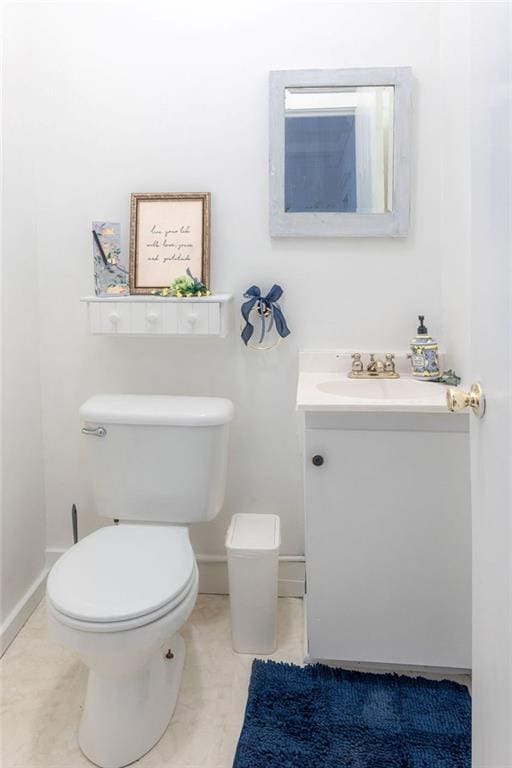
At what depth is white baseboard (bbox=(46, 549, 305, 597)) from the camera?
2.29 meters

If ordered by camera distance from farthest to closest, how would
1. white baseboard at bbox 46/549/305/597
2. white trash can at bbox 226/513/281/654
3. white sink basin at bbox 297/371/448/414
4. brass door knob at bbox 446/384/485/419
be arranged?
1. white baseboard at bbox 46/549/305/597
2. white trash can at bbox 226/513/281/654
3. white sink basin at bbox 297/371/448/414
4. brass door knob at bbox 446/384/485/419

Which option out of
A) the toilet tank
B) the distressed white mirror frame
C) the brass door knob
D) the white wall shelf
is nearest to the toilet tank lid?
the toilet tank

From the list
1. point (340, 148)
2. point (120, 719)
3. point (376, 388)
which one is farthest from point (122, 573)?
point (340, 148)

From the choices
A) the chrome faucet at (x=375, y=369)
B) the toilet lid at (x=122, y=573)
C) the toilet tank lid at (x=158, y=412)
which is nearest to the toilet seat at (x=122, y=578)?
the toilet lid at (x=122, y=573)

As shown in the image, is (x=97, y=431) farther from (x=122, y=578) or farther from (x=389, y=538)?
(x=389, y=538)

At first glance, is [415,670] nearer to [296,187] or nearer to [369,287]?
[369,287]

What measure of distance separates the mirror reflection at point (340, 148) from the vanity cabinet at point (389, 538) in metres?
0.79

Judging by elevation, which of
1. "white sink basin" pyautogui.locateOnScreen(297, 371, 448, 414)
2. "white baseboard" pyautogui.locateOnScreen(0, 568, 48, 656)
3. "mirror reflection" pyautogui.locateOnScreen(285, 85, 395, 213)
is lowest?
"white baseboard" pyautogui.locateOnScreen(0, 568, 48, 656)

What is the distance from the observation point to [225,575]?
7.58 feet

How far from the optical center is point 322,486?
1.77 meters

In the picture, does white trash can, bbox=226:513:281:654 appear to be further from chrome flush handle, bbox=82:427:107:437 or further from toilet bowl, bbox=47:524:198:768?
chrome flush handle, bbox=82:427:107:437

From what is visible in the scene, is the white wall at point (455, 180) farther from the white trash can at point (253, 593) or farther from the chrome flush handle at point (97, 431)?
the chrome flush handle at point (97, 431)

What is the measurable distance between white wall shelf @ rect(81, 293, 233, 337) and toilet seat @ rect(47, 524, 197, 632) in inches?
25.0

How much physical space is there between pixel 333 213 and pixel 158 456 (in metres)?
0.98
